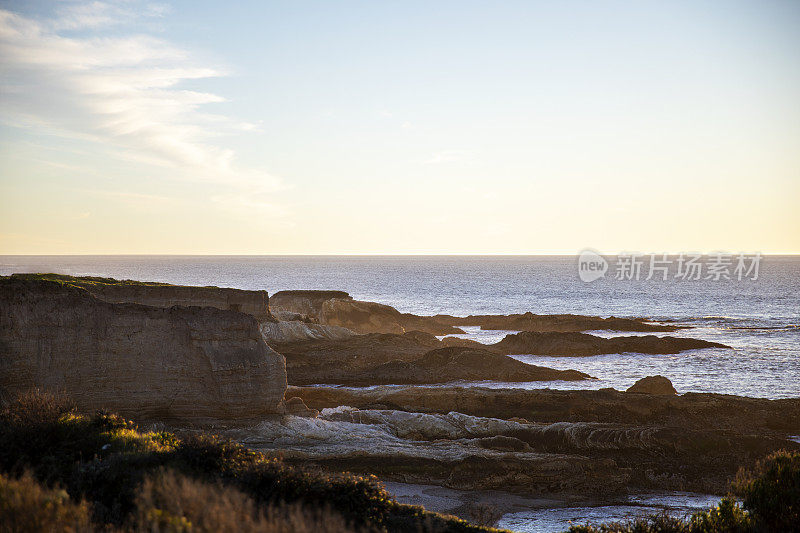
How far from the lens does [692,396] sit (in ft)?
111

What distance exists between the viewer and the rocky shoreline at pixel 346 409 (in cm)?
2175

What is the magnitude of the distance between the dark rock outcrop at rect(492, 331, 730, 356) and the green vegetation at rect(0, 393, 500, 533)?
50780 millimetres

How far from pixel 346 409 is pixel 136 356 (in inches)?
445

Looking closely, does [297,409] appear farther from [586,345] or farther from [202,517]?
[586,345]

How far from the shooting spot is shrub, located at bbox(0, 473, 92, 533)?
7.86 metres

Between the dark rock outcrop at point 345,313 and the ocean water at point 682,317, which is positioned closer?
the ocean water at point 682,317

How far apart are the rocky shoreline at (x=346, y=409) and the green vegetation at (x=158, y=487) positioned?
5908 millimetres

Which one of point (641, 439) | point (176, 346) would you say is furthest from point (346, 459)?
→ point (641, 439)

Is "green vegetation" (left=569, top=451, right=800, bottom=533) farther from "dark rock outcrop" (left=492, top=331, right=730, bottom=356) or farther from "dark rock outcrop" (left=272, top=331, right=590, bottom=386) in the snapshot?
"dark rock outcrop" (left=492, top=331, right=730, bottom=356)

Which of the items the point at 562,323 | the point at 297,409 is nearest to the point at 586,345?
the point at 562,323

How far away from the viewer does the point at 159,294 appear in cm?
3027

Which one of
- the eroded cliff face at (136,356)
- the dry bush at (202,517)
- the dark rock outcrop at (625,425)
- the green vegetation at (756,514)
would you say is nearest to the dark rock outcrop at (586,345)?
the dark rock outcrop at (625,425)

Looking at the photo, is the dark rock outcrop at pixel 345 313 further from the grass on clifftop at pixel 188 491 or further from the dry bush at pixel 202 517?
the dry bush at pixel 202 517

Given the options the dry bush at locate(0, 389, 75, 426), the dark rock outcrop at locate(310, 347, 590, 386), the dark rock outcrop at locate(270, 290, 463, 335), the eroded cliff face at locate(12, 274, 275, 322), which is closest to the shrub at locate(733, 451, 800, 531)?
the dry bush at locate(0, 389, 75, 426)
